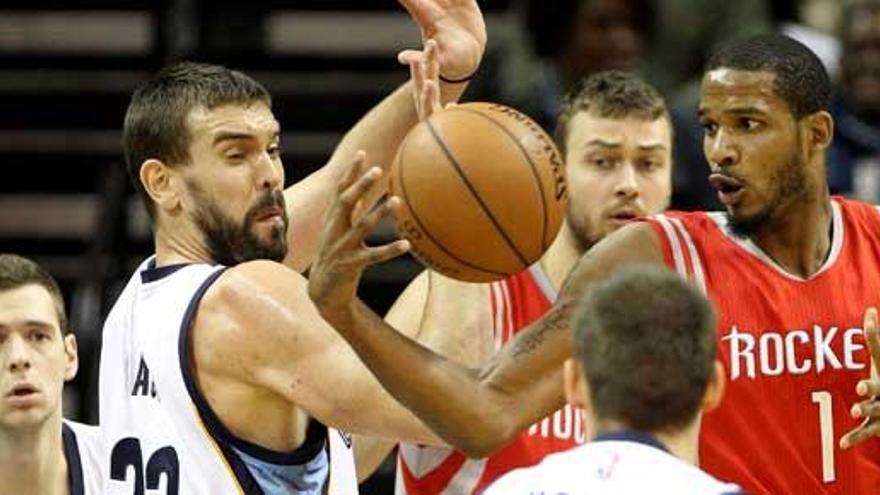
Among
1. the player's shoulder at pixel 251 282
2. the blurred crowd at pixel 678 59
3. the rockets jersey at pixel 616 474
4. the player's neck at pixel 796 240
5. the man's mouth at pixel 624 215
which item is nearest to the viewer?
the rockets jersey at pixel 616 474

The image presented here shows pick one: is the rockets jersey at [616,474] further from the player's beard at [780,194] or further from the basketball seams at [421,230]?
the player's beard at [780,194]

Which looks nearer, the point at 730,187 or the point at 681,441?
the point at 681,441

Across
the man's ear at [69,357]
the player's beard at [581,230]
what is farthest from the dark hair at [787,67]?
the man's ear at [69,357]

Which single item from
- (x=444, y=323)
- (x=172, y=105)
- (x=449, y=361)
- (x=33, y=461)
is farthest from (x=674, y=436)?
(x=33, y=461)

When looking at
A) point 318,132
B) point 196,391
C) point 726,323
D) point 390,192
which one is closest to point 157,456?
point 196,391

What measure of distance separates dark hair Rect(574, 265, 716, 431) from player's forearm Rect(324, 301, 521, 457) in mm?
849

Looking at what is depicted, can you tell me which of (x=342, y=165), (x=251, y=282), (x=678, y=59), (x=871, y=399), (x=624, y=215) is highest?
(x=678, y=59)

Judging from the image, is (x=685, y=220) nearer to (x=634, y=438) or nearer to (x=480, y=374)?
(x=480, y=374)

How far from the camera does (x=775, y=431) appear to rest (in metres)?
5.24

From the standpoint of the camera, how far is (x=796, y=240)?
5.44 metres

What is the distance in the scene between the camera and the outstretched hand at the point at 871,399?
498cm

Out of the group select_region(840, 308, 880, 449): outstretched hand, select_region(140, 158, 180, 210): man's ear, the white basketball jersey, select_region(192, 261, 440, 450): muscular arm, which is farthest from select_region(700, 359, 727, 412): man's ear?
select_region(140, 158, 180, 210): man's ear

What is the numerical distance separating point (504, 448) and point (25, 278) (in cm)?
152

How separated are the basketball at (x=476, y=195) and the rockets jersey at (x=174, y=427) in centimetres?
65
